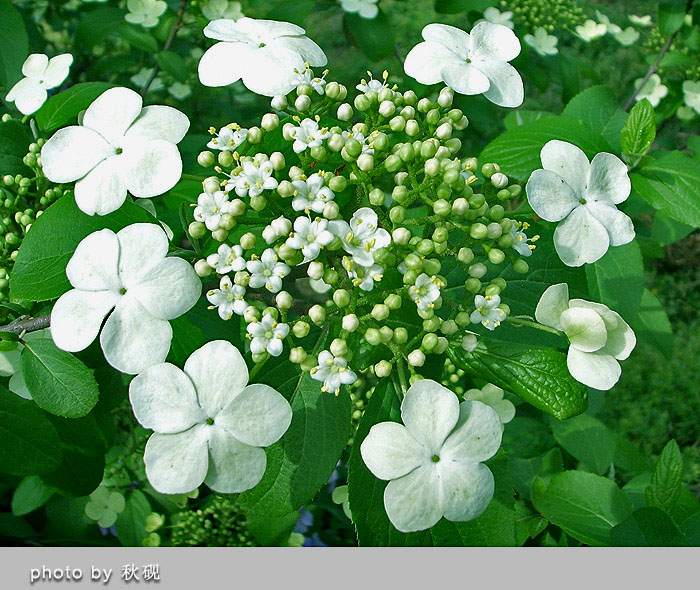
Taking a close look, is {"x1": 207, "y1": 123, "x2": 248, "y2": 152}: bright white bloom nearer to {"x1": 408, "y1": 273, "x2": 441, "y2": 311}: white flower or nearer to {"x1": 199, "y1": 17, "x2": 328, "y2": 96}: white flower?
{"x1": 199, "y1": 17, "x2": 328, "y2": 96}: white flower

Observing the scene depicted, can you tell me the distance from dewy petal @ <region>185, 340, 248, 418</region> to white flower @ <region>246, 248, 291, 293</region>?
0.14m

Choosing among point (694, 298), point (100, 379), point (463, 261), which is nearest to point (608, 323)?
point (463, 261)

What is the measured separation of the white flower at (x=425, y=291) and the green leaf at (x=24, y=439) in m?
0.97

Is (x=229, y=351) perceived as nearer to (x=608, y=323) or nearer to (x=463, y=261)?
(x=463, y=261)

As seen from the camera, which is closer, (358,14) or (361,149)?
(361,149)

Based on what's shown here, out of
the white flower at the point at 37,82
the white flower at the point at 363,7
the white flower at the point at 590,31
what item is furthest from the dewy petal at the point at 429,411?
the white flower at the point at 590,31

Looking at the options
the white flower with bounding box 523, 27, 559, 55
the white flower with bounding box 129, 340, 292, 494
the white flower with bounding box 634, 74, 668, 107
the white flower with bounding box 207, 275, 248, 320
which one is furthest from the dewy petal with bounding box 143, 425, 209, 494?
the white flower with bounding box 634, 74, 668, 107

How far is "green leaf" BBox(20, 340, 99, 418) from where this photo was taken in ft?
4.80

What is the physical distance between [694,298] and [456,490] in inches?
170

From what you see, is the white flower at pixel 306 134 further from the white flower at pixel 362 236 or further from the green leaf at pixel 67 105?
the green leaf at pixel 67 105

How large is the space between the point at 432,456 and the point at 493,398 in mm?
1160

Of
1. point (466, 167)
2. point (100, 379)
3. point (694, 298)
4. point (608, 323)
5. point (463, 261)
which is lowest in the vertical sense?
point (694, 298)

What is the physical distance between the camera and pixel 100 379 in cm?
183

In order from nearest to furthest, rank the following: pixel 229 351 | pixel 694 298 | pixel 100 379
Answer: pixel 229 351, pixel 100 379, pixel 694 298
